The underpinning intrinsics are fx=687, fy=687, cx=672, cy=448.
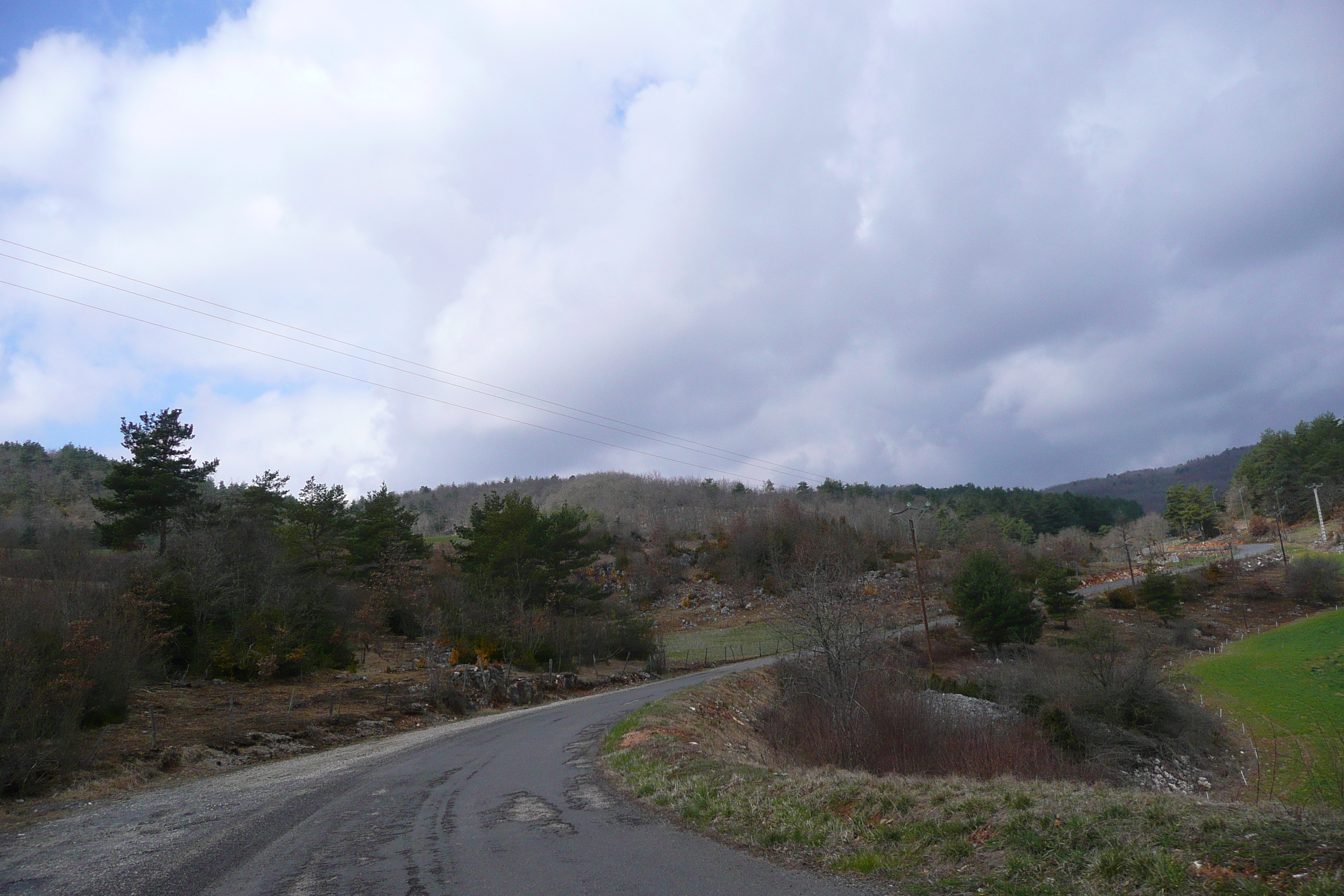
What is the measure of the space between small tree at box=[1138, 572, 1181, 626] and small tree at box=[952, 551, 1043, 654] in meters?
17.8

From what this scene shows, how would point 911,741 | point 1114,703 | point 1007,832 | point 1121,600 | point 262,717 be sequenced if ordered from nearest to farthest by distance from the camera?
1. point 1007,832
2. point 911,741
3. point 262,717
4. point 1114,703
5. point 1121,600

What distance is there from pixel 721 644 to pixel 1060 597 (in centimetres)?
2975

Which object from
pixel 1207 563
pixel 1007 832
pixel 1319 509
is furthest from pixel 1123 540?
pixel 1007 832

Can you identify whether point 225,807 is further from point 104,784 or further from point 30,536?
A: point 30,536

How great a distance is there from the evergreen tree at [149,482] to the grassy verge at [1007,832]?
3903 cm

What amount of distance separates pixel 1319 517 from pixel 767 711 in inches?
4341

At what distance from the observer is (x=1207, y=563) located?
87375 mm

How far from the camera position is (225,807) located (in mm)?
12859

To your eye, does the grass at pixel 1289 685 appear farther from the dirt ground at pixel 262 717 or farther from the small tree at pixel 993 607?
the dirt ground at pixel 262 717

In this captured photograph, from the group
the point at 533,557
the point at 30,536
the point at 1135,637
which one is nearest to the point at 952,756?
the point at 533,557

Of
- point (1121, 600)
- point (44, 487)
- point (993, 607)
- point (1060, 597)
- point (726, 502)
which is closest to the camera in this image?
point (993, 607)

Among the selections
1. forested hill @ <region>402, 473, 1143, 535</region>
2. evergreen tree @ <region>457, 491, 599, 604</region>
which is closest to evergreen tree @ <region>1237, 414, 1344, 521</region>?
forested hill @ <region>402, 473, 1143, 535</region>

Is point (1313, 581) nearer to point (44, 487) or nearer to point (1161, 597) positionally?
point (1161, 597)

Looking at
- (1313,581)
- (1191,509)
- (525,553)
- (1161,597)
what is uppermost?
(525,553)
